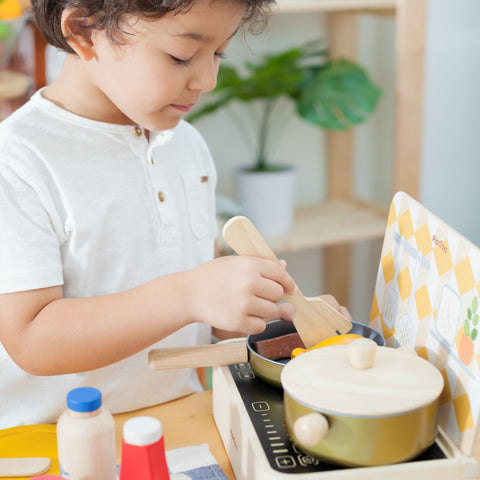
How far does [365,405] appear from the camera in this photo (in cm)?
55

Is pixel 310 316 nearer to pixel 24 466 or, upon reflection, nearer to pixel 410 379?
pixel 410 379

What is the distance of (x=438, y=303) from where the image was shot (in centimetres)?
66

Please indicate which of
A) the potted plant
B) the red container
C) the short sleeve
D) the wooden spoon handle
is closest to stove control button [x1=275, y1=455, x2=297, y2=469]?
the red container

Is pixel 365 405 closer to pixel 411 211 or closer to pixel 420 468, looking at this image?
pixel 420 468

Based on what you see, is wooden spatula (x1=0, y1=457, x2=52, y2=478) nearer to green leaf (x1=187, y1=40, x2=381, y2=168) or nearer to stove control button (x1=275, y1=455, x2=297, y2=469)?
stove control button (x1=275, y1=455, x2=297, y2=469)

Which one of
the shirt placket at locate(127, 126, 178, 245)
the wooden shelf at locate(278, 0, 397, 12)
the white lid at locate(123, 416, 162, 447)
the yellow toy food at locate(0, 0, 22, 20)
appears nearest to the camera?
the white lid at locate(123, 416, 162, 447)

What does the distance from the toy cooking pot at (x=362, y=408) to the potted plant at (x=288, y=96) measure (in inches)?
51.6

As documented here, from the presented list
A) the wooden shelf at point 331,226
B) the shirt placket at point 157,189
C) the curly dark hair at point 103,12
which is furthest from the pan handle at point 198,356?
the wooden shelf at point 331,226

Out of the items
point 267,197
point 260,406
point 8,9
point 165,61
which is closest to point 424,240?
point 260,406

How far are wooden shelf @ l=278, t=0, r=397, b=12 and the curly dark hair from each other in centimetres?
94

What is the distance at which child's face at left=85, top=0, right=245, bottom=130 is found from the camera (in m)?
0.73

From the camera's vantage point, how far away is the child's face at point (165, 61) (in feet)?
2.39

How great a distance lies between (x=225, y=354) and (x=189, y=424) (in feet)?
0.36

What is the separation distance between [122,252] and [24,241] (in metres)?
0.16
